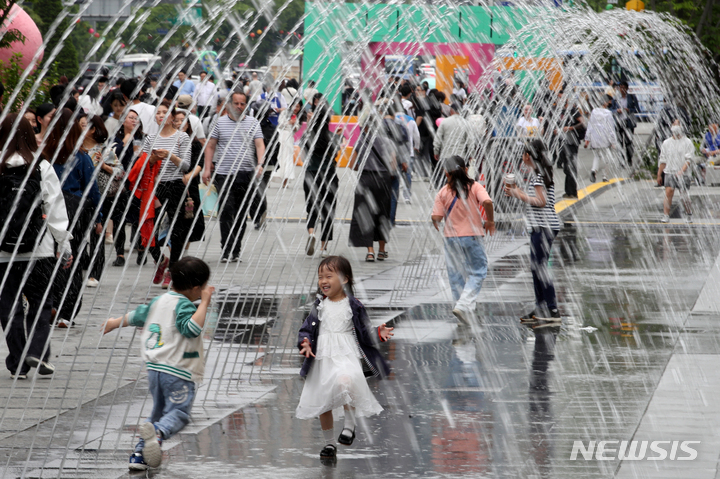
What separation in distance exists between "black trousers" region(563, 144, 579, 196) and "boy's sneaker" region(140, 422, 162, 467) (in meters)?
17.3

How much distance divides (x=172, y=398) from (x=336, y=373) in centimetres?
89

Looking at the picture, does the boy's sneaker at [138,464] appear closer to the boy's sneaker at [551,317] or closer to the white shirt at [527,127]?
the boy's sneaker at [551,317]

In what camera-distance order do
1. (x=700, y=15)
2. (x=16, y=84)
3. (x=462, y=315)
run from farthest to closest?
(x=700, y=15)
(x=16, y=84)
(x=462, y=315)

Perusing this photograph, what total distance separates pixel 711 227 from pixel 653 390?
10898 mm

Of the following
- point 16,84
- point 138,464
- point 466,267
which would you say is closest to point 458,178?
point 466,267

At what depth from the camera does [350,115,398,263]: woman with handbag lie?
43.7ft

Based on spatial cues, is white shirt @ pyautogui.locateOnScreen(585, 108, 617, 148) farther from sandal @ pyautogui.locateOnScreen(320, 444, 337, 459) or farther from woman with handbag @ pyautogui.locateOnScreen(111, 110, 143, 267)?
sandal @ pyautogui.locateOnScreen(320, 444, 337, 459)

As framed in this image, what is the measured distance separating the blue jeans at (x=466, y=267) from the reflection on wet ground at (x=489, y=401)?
0.95 ft

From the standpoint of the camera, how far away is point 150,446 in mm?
5160

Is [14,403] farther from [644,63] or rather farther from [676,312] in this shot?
[644,63]

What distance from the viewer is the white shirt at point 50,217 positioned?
6984 millimetres

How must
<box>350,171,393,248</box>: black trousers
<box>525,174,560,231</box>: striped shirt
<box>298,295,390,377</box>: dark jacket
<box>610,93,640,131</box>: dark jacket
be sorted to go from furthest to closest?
<box>610,93,640,131</box>: dark jacket < <box>350,171,393,248</box>: black trousers < <box>525,174,560,231</box>: striped shirt < <box>298,295,390,377</box>: dark jacket

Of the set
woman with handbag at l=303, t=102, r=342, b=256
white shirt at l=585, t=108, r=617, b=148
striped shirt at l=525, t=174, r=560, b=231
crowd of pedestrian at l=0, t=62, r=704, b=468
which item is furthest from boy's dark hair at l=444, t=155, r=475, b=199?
white shirt at l=585, t=108, r=617, b=148

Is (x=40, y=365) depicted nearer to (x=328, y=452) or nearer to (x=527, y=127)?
(x=328, y=452)
